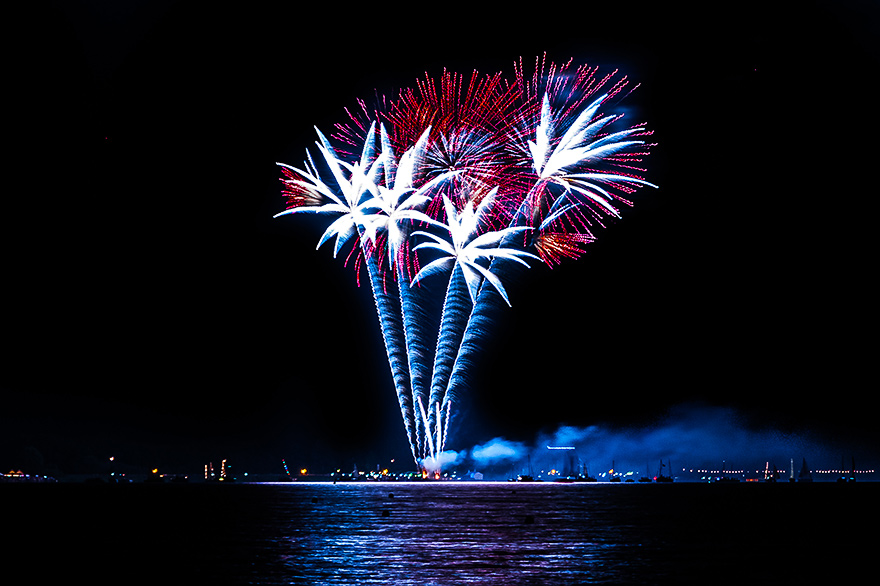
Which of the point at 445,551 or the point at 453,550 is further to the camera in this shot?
the point at 453,550

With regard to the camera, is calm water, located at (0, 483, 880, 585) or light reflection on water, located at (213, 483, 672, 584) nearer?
A: light reflection on water, located at (213, 483, 672, 584)

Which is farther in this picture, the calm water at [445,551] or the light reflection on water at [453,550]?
the calm water at [445,551]

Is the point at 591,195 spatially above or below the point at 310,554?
above
